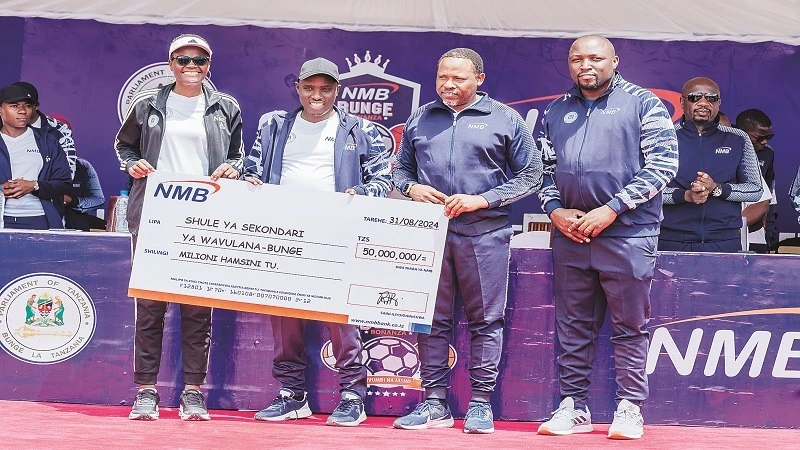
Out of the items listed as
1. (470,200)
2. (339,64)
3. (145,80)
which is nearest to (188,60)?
(470,200)

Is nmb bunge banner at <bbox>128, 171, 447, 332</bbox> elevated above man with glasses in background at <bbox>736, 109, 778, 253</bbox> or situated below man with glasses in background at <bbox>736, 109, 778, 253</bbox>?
below

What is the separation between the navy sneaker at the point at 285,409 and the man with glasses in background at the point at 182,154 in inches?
13.1

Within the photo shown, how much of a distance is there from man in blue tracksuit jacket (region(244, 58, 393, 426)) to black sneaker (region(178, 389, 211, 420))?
294 mm

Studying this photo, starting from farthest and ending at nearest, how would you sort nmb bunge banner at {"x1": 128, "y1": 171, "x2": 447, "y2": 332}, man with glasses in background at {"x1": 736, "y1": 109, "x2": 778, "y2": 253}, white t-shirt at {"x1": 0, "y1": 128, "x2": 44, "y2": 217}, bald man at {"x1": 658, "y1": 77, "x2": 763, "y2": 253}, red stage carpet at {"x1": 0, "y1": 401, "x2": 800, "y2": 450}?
man with glasses in background at {"x1": 736, "y1": 109, "x2": 778, "y2": 253}
white t-shirt at {"x1": 0, "y1": 128, "x2": 44, "y2": 217}
bald man at {"x1": 658, "y1": 77, "x2": 763, "y2": 253}
nmb bunge banner at {"x1": 128, "y1": 171, "x2": 447, "y2": 332}
red stage carpet at {"x1": 0, "y1": 401, "x2": 800, "y2": 450}

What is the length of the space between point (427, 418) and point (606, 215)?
1.44 meters

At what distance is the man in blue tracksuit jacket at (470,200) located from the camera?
5.96 metres

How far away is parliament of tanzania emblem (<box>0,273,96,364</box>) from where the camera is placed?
21.0 feet

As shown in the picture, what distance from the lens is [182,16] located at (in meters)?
9.32

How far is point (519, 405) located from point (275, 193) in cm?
182

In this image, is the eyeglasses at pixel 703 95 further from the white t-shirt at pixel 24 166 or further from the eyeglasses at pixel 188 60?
the white t-shirt at pixel 24 166

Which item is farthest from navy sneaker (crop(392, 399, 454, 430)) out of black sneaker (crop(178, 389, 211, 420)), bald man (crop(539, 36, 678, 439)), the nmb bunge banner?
black sneaker (crop(178, 389, 211, 420))

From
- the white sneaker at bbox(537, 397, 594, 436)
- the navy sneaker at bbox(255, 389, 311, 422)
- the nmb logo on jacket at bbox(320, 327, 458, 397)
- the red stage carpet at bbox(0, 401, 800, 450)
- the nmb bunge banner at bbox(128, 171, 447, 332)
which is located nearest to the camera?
the red stage carpet at bbox(0, 401, 800, 450)

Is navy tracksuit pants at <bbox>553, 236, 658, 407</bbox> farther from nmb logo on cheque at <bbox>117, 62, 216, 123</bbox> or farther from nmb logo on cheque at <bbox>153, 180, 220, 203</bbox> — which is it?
nmb logo on cheque at <bbox>117, 62, 216, 123</bbox>

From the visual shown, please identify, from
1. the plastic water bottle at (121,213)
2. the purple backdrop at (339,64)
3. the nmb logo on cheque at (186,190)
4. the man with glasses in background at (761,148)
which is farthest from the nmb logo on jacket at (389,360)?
the man with glasses in background at (761,148)
